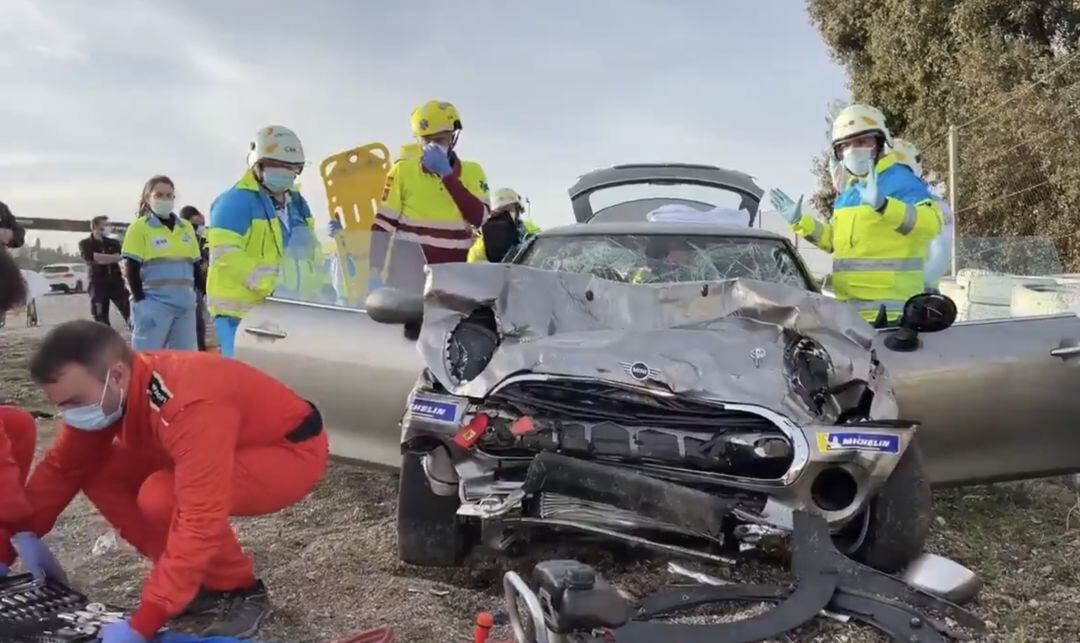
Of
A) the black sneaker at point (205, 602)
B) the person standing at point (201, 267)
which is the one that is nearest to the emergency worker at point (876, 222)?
the black sneaker at point (205, 602)

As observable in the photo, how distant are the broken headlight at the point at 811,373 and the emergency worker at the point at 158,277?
14.6 ft

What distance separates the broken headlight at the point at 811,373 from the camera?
2.81m

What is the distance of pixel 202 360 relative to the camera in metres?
2.67

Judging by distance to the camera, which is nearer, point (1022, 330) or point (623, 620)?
point (623, 620)

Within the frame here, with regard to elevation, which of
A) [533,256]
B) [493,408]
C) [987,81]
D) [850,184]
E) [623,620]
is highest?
[987,81]

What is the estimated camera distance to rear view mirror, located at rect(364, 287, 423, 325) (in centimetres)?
329

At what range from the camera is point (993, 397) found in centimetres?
348

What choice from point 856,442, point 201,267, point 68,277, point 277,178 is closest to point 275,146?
point 277,178

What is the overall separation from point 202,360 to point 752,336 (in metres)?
1.73

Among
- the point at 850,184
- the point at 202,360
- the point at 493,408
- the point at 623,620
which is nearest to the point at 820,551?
the point at 623,620

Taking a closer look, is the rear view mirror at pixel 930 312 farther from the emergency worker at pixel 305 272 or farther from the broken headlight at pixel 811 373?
the emergency worker at pixel 305 272

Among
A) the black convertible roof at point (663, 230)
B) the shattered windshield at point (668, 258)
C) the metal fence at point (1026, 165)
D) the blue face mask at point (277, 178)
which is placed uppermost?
the metal fence at point (1026, 165)

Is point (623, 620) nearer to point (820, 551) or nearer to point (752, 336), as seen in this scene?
point (820, 551)

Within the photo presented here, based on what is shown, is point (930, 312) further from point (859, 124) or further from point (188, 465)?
point (188, 465)
